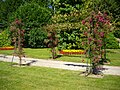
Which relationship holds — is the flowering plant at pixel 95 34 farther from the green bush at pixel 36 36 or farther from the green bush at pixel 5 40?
the green bush at pixel 5 40

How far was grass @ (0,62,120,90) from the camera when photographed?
418 inches

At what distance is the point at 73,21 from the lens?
26609 millimetres

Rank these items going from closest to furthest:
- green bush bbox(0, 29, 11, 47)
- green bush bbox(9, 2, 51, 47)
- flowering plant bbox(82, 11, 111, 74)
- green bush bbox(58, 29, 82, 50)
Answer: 1. flowering plant bbox(82, 11, 111, 74)
2. green bush bbox(58, 29, 82, 50)
3. green bush bbox(9, 2, 51, 47)
4. green bush bbox(0, 29, 11, 47)

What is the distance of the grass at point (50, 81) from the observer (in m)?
10.6

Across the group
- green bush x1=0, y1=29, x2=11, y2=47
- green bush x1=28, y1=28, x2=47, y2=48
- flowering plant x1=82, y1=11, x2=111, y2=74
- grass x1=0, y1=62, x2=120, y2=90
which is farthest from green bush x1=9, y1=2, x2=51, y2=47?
flowering plant x1=82, y1=11, x2=111, y2=74

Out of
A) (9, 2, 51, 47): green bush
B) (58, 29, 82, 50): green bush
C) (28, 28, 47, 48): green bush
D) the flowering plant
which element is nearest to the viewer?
the flowering plant

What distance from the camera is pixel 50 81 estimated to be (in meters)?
11.7

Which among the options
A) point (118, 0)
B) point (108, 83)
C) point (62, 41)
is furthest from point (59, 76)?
point (118, 0)

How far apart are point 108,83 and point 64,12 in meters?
17.2

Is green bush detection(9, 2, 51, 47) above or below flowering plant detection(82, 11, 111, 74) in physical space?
above

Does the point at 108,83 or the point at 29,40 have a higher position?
the point at 29,40

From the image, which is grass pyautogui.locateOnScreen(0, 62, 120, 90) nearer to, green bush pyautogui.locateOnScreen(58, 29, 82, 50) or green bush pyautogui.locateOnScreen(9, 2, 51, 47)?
green bush pyautogui.locateOnScreen(58, 29, 82, 50)

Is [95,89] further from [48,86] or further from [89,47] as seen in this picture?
[89,47]

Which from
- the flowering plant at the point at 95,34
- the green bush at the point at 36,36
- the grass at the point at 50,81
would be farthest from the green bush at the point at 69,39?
the flowering plant at the point at 95,34
